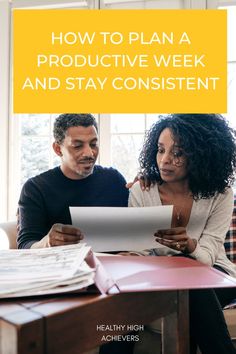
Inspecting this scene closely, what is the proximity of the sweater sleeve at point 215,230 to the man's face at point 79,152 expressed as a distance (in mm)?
449

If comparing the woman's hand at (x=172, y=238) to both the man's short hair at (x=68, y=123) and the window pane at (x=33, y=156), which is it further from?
the window pane at (x=33, y=156)

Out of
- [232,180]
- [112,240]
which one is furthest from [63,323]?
[232,180]

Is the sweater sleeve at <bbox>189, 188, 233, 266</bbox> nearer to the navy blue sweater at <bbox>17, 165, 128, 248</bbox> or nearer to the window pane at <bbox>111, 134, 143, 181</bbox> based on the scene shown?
the navy blue sweater at <bbox>17, 165, 128, 248</bbox>

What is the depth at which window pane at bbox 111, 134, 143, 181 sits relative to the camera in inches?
88.9

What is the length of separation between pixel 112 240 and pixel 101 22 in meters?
1.23

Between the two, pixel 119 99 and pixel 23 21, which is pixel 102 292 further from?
pixel 23 21

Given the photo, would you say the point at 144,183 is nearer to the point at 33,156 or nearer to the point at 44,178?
the point at 44,178

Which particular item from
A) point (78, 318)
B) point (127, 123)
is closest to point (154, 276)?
point (78, 318)

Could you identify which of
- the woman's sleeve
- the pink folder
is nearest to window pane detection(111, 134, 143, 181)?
the woman's sleeve

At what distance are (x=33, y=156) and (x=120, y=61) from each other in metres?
0.81

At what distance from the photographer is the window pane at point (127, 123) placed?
2277 millimetres

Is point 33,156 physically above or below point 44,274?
above

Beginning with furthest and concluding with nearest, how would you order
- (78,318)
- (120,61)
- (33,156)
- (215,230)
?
(33,156), (120,61), (215,230), (78,318)

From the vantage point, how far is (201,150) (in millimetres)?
1324
